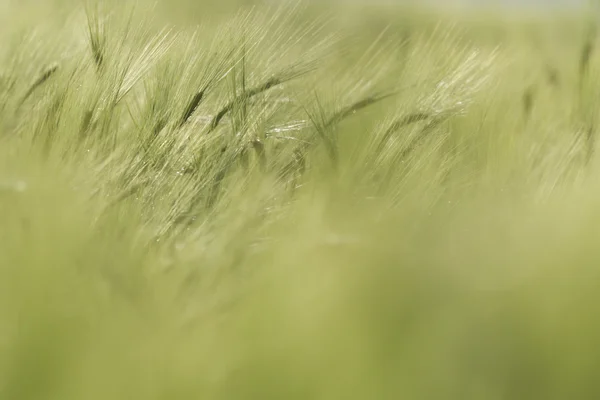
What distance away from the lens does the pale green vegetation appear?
0.54m

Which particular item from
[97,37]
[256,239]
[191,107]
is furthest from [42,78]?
[256,239]

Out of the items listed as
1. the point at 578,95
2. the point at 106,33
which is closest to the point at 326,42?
the point at 106,33

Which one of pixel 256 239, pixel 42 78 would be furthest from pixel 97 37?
pixel 256 239

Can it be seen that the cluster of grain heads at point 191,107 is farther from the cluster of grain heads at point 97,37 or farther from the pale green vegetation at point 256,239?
the cluster of grain heads at point 97,37

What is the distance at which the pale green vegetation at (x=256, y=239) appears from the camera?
0.54 meters

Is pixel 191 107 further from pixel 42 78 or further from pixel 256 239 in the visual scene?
pixel 256 239

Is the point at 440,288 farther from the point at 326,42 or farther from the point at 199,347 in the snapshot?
the point at 326,42

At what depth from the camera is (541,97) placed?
1.53 meters

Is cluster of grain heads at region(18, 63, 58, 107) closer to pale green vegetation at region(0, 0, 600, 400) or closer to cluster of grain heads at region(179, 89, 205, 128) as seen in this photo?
pale green vegetation at region(0, 0, 600, 400)

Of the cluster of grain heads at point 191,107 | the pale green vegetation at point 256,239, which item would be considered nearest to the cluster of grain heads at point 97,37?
the pale green vegetation at point 256,239

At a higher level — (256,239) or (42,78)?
(42,78)

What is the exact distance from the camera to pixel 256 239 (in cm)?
73

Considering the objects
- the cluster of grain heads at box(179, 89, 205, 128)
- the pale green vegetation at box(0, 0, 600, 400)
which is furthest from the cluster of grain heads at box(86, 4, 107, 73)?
the cluster of grain heads at box(179, 89, 205, 128)

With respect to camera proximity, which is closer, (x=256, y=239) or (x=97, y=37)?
(x=256, y=239)
